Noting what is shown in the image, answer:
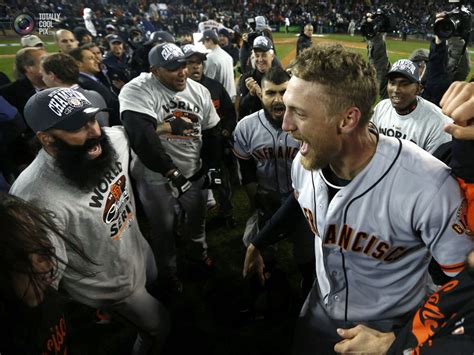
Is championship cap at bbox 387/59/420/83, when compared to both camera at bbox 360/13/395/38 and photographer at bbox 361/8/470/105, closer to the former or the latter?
photographer at bbox 361/8/470/105

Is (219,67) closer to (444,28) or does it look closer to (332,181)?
(444,28)

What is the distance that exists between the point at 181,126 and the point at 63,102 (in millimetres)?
1334

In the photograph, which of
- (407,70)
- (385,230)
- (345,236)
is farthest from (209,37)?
(385,230)

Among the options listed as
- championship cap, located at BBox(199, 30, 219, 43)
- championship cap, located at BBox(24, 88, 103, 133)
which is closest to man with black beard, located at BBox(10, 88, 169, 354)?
championship cap, located at BBox(24, 88, 103, 133)

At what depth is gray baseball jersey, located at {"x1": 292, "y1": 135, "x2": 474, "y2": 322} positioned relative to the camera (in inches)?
58.4

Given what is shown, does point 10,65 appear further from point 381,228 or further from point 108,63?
point 381,228

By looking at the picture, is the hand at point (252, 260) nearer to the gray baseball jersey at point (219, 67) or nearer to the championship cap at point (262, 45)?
the championship cap at point (262, 45)

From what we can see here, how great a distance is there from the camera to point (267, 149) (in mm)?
3170

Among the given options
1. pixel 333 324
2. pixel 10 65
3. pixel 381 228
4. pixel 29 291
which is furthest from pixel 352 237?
pixel 10 65

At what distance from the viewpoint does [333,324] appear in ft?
6.71

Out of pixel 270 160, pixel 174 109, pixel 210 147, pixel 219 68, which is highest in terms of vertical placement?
pixel 174 109

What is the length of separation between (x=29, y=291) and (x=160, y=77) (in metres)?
2.51

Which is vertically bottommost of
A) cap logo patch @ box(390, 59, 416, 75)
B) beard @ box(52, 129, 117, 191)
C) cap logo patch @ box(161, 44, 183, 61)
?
beard @ box(52, 129, 117, 191)

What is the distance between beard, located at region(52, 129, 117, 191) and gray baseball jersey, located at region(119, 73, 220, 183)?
3.09 ft
